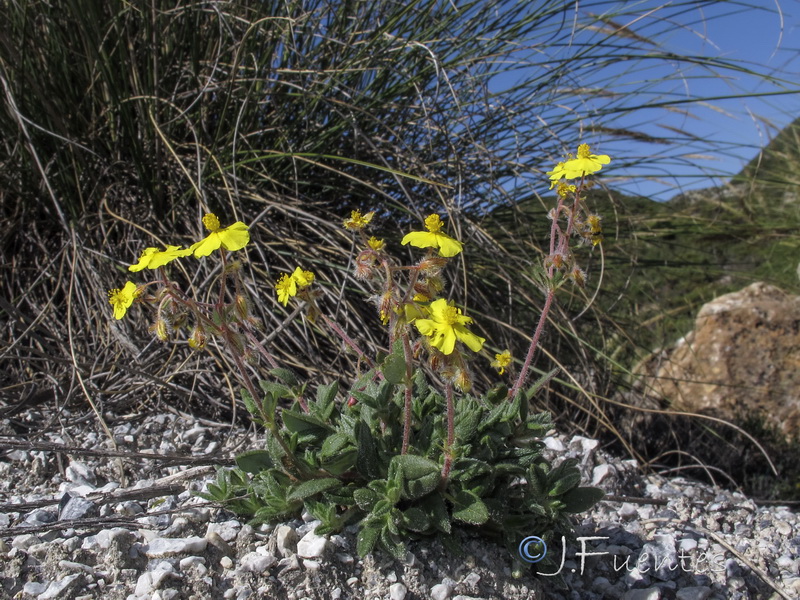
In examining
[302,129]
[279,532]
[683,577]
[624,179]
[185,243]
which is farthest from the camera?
[624,179]

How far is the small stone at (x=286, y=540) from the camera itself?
1.26 meters

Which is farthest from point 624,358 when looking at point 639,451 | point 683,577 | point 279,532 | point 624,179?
point 279,532

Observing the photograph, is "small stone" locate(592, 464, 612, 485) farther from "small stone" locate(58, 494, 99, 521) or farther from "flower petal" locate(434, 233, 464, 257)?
"small stone" locate(58, 494, 99, 521)

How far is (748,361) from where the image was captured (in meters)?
3.43

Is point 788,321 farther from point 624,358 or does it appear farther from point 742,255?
point 742,255

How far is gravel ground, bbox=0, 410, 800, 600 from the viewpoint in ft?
3.94

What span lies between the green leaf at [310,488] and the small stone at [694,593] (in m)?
0.73

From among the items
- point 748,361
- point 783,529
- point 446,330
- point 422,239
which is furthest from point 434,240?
point 748,361

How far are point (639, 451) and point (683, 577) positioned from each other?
111 centimetres

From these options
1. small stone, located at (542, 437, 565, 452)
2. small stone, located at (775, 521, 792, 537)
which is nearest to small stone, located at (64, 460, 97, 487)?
small stone, located at (542, 437, 565, 452)

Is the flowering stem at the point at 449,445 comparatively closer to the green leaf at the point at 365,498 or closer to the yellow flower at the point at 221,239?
the green leaf at the point at 365,498

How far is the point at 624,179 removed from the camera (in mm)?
2736

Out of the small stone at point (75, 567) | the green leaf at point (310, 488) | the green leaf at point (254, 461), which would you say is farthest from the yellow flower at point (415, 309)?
the small stone at point (75, 567)

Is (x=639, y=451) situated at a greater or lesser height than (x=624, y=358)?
lesser
